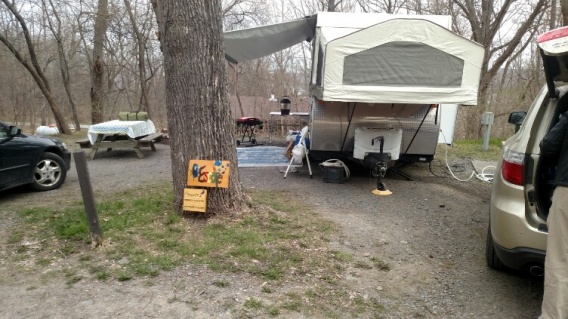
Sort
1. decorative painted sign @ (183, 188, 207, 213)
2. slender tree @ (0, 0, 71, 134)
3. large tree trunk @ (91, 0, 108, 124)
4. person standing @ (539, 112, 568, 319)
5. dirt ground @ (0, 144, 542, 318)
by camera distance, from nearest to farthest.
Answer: person standing @ (539, 112, 568, 319)
dirt ground @ (0, 144, 542, 318)
decorative painted sign @ (183, 188, 207, 213)
slender tree @ (0, 0, 71, 134)
large tree trunk @ (91, 0, 108, 124)

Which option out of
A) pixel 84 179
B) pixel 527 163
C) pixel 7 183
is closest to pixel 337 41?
pixel 527 163

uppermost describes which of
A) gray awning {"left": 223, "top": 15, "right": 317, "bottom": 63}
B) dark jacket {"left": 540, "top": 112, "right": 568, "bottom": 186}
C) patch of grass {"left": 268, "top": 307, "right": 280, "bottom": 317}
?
gray awning {"left": 223, "top": 15, "right": 317, "bottom": 63}

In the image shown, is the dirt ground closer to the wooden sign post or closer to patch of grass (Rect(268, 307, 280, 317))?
patch of grass (Rect(268, 307, 280, 317))

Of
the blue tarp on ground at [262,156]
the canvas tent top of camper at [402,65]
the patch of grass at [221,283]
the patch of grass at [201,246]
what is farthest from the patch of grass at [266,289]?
the blue tarp on ground at [262,156]

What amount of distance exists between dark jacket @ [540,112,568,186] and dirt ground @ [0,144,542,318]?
109 cm

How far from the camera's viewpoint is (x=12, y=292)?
2840 mm

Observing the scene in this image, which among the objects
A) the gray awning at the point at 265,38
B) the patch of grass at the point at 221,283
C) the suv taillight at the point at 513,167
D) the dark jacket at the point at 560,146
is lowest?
the patch of grass at the point at 221,283

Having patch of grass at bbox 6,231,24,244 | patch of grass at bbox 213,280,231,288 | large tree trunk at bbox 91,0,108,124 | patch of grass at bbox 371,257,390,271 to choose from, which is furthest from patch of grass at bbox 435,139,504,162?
large tree trunk at bbox 91,0,108,124

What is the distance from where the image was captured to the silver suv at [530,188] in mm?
2531

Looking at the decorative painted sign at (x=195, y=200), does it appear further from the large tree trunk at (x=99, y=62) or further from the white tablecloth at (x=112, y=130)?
the large tree trunk at (x=99, y=62)

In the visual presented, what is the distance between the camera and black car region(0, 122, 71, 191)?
524cm

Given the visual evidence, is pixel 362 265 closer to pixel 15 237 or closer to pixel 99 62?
pixel 15 237

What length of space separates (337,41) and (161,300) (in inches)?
158

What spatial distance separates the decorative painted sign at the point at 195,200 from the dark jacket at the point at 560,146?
2947mm
